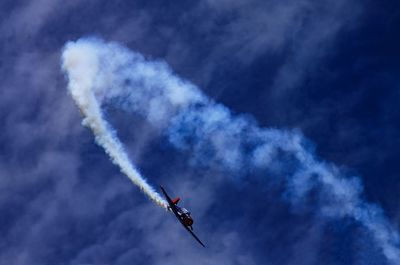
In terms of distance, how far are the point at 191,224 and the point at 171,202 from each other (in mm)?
8687

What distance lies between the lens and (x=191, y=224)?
187 metres

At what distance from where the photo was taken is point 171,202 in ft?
593
